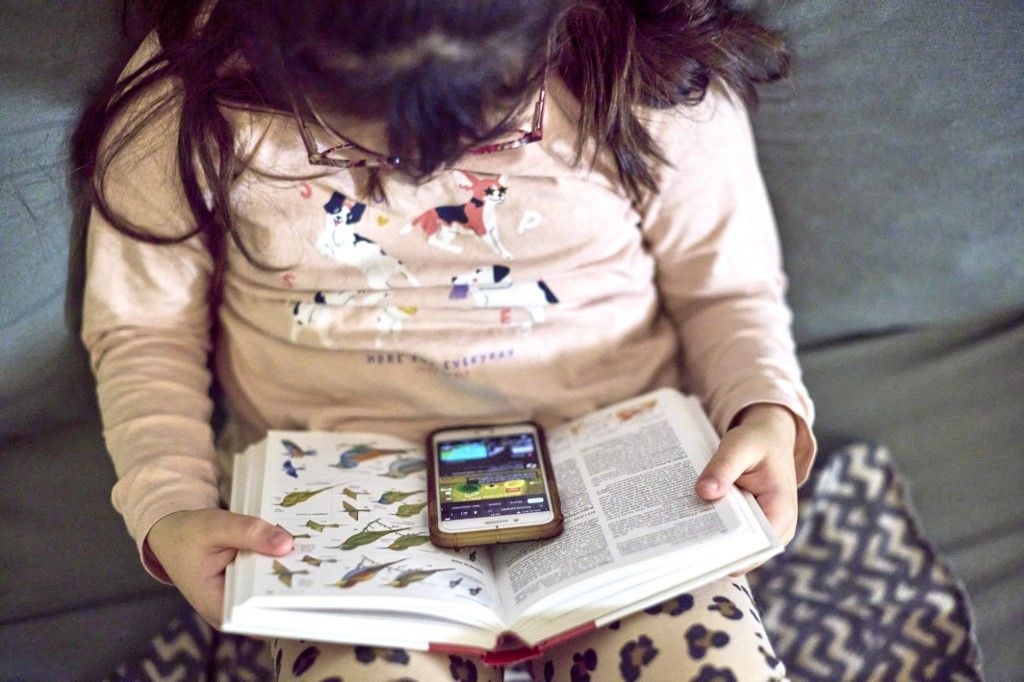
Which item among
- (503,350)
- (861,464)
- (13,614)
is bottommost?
(13,614)

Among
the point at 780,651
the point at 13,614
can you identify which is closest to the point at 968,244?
the point at 780,651

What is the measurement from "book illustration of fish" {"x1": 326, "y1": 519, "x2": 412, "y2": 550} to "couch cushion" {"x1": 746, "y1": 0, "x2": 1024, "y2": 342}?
0.50 m

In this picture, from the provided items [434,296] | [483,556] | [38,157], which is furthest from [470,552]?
[38,157]

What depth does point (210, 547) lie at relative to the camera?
0.63 metres

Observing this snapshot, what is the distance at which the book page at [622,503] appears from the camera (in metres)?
0.60

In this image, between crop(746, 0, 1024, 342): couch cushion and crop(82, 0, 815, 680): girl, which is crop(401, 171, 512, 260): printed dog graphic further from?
crop(746, 0, 1024, 342): couch cushion

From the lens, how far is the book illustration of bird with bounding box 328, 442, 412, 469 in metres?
0.73

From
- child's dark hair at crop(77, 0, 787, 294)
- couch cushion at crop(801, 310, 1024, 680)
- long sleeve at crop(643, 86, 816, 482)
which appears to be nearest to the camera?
child's dark hair at crop(77, 0, 787, 294)

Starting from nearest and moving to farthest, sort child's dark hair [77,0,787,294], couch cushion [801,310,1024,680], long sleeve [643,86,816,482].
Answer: child's dark hair [77,0,787,294]
long sleeve [643,86,816,482]
couch cushion [801,310,1024,680]

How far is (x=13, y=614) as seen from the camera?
775 mm

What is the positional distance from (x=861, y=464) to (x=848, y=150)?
32cm

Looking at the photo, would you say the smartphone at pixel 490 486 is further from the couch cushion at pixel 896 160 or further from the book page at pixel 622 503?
the couch cushion at pixel 896 160

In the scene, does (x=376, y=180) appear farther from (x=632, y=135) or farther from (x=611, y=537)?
(x=611, y=537)

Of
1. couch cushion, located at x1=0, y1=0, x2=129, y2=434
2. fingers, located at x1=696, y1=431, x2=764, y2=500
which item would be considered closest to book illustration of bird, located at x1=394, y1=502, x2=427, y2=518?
fingers, located at x1=696, y1=431, x2=764, y2=500
